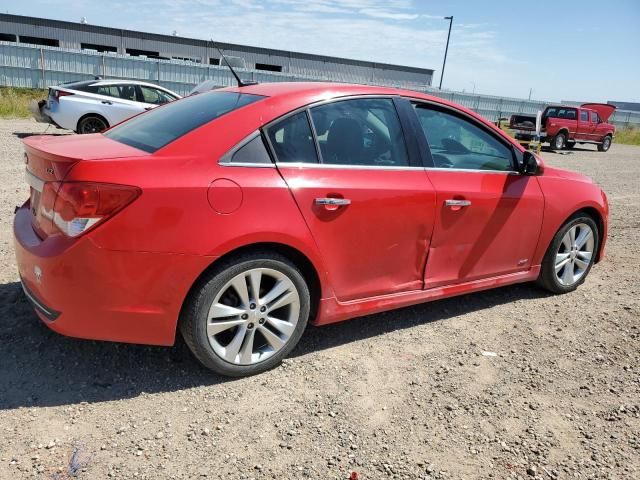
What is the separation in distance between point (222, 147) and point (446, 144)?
1738 mm

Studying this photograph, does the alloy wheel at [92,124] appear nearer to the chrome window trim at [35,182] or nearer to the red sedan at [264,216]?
the red sedan at [264,216]

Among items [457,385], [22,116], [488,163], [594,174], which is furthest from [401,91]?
[22,116]

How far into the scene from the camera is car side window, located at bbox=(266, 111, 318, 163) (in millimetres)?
3072

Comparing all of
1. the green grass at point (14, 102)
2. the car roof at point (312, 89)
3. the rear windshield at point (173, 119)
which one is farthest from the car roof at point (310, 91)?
the green grass at point (14, 102)

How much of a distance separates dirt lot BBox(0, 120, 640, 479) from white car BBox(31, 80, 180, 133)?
9.28 m

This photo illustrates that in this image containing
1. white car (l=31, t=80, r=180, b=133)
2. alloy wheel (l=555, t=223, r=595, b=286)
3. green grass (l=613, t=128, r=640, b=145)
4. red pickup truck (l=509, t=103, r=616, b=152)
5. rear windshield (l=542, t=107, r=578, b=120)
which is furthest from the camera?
green grass (l=613, t=128, r=640, b=145)

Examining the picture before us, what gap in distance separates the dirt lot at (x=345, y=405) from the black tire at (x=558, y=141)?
2024 centimetres

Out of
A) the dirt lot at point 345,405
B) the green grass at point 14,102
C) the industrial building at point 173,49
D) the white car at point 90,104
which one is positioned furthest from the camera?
the industrial building at point 173,49

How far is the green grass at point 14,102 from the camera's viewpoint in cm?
1783

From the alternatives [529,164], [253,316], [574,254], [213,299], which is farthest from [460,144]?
[213,299]

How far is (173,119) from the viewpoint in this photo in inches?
132

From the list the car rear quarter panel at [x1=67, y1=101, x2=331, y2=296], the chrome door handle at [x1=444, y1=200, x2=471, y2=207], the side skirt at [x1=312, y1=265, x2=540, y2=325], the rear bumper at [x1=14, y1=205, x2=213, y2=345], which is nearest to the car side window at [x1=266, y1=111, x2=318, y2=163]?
the car rear quarter panel at [x1=67, y1=101, x2=331, y2=296]

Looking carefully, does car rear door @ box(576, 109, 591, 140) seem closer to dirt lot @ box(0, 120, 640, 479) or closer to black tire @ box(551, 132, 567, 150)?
black tire @ box(551, 132, 567, 150)

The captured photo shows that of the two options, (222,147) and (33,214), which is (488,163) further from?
(33,214)
